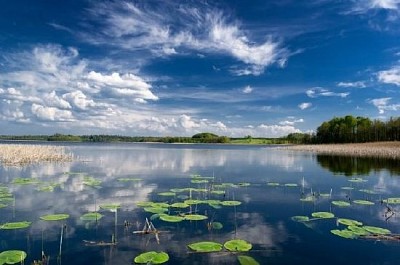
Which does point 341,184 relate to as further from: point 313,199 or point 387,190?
point 313,199

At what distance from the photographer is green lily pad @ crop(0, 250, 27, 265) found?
7422 mm

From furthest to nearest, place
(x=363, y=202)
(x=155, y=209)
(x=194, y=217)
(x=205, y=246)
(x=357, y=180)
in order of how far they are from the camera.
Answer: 1. (x=357, y=180)
2. (x=363, y=202)
3. (x=155, y=209)
4. (x=194, y=217)
5. (x=205, y=246)

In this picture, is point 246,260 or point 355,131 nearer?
point 246,260

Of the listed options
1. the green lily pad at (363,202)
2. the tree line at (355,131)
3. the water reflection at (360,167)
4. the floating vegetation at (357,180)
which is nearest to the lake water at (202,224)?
the green lily pad at (363,202)

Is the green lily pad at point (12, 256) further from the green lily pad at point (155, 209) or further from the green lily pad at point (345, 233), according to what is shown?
the green lily pad at point (345, 233)

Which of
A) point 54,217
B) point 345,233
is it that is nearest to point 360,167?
point 345,233

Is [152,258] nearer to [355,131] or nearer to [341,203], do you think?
[341,203]

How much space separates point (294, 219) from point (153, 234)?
5.42m

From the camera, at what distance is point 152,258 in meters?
7.71

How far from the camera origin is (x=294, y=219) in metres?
12.1

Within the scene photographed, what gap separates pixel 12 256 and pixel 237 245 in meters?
5.50

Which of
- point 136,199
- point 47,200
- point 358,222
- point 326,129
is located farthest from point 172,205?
point 326,129

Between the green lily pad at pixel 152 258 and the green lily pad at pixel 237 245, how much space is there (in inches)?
67.2

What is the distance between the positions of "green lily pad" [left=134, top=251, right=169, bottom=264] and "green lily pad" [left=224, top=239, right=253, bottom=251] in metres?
1.71
